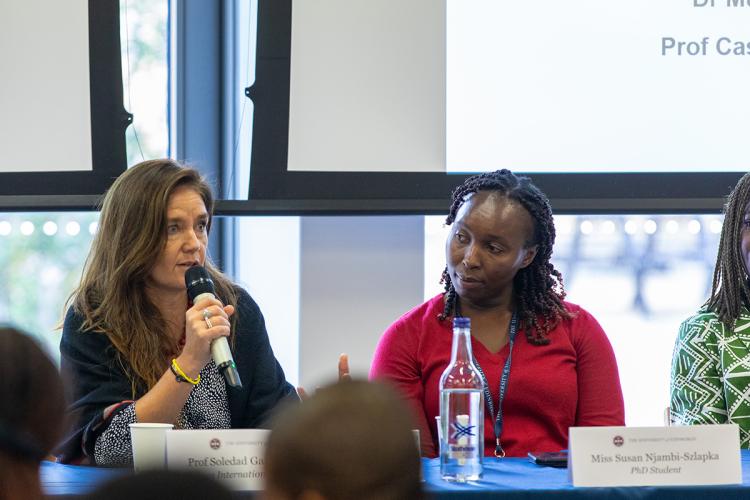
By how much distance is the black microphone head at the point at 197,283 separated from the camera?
2301mm

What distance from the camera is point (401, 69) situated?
338 cm

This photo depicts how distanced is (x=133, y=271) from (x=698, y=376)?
1.37 m

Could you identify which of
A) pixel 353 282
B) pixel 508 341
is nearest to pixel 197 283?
pixel 508 341

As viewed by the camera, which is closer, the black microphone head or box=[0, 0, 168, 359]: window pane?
the black microphone head

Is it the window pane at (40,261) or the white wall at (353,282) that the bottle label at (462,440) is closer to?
the white wall at (353,282)

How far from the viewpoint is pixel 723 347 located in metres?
2.58

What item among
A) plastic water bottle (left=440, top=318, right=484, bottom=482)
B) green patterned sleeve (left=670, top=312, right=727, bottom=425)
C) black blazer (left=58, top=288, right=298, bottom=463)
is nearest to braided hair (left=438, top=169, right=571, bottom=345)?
green patterned sleeve (left=670, top=312, right=727, bottom=425)

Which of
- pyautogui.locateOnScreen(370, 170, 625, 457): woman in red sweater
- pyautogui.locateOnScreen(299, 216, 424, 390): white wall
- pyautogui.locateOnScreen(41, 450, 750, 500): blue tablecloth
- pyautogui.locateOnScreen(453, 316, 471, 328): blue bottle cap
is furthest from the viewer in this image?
pyautogui.locateOnScreen(299, 216, 424, 390): white wall

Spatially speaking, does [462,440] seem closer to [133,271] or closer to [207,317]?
[207,317]

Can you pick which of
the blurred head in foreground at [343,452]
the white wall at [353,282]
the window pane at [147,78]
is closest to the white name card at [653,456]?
the blurred head in foreground at [343,452]

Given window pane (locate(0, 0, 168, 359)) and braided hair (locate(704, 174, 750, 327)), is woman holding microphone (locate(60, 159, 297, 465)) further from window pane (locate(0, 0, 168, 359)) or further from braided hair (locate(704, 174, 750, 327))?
braided hair (locate(704, 174, 750, 327))

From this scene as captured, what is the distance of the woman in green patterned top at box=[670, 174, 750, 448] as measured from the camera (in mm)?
2533

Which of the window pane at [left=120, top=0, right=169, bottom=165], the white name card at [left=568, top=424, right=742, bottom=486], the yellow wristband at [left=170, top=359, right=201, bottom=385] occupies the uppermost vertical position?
the window pane at [left=120, top=0, right=169, bottom=165]

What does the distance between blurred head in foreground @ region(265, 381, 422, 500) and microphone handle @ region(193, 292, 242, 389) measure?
44.9 inches
